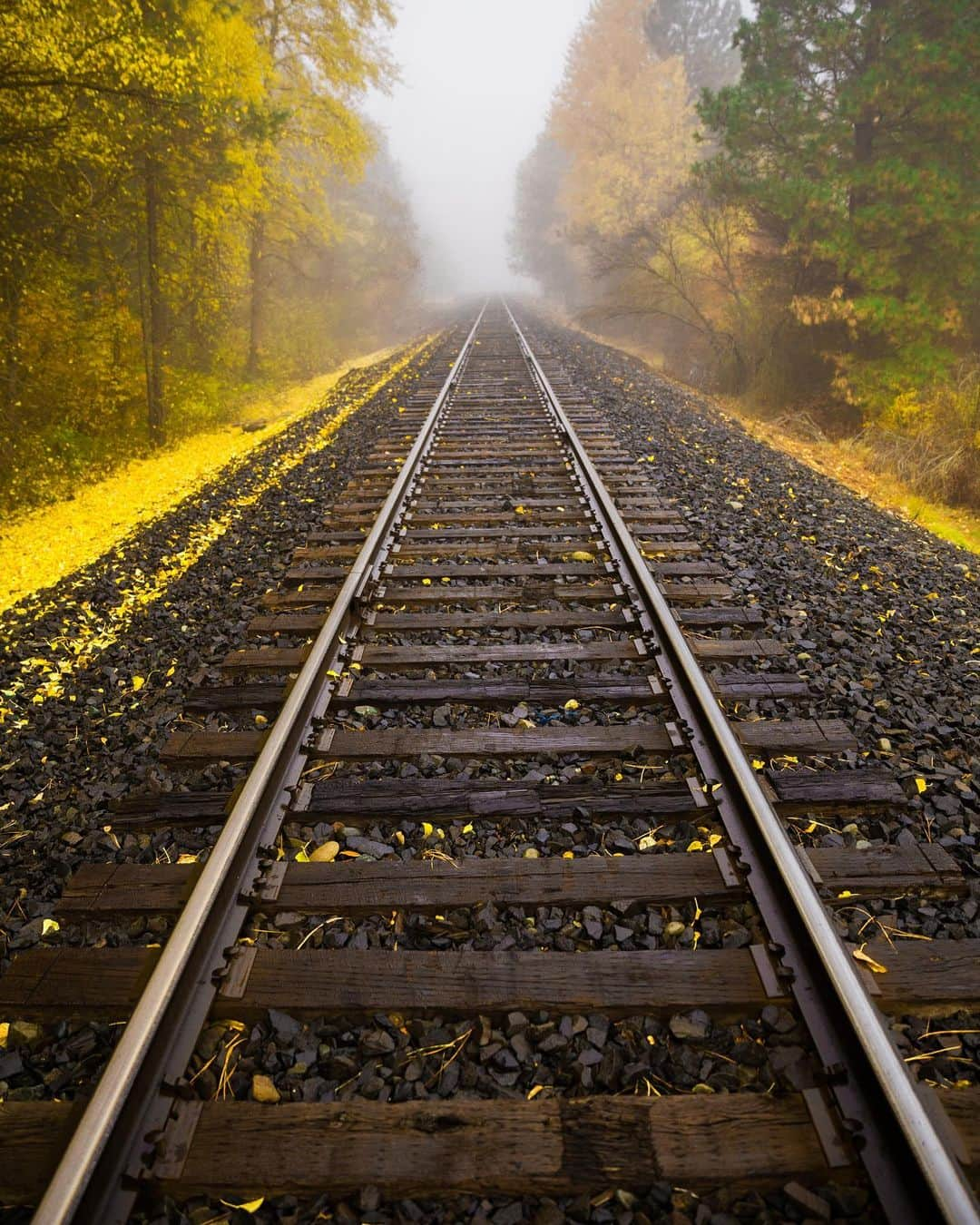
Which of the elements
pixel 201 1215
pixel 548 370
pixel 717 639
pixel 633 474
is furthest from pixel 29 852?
pixel 548 370

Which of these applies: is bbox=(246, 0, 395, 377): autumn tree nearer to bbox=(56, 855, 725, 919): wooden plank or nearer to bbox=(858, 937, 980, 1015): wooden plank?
bbox=(56, 855, 725, 919): wooden plank

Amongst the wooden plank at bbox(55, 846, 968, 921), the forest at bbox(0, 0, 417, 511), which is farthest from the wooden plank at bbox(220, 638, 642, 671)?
the forest at bbox(0, 0, 417, 511)

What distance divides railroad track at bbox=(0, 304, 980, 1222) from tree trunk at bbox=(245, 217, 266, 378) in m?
14.1

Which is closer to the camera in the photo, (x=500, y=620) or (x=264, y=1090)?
(x=264, y=1090)

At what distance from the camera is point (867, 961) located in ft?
6.79

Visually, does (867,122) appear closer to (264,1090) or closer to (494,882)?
(494,882)

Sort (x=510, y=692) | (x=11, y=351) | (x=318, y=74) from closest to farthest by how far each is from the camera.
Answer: (x=510, y=692)
(x=11, y=351)
(x=318, y=74)

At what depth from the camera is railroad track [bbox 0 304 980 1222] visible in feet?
5.25

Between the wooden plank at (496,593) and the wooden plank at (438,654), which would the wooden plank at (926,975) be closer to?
the wooden plank at (438,654)

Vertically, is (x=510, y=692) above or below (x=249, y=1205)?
above

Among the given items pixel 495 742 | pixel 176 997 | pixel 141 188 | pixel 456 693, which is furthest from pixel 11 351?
pixel 176 997

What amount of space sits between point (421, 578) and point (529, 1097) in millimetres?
3454

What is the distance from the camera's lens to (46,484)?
8.06 meters

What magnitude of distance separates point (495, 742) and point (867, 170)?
1194 centimetres
